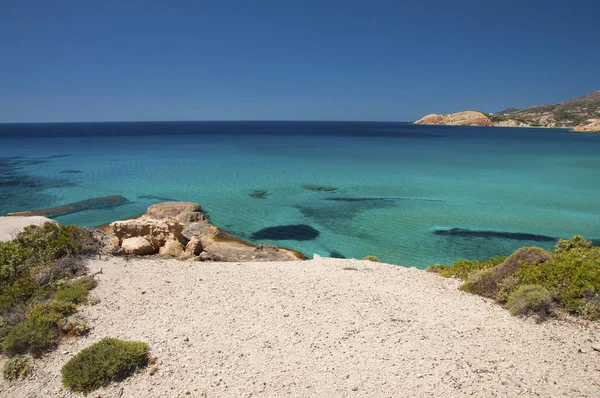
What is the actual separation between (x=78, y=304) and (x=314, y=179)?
105 ft

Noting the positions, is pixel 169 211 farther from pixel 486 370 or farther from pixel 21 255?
pixel 486 370

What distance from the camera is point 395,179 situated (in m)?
41.2

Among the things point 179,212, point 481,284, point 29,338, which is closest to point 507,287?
point 481,284

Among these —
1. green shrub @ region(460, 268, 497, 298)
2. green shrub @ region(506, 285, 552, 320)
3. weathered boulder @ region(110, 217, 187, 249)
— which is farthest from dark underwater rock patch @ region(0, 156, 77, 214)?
green shrub @ region(506, 285, 552, 320)

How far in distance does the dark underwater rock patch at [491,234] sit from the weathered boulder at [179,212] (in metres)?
15.2

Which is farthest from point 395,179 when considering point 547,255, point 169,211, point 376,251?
point 547,255

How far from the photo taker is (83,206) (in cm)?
2914

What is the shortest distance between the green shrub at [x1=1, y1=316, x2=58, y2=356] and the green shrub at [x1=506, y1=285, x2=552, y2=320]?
1167cm

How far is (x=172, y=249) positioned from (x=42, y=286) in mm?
5676

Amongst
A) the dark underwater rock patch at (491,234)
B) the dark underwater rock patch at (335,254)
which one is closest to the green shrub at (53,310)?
the dark underwater rock patch at (335,254)

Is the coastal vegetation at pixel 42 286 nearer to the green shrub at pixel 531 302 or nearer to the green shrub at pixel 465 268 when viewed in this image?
the green shrub at pixel 531 302

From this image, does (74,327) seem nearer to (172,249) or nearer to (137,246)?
(137,246)

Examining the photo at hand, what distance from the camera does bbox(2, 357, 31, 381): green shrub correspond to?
7477mm

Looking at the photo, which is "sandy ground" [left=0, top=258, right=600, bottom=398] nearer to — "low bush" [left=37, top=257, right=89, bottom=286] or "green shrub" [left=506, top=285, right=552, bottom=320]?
"green shrub" [left=506, top=285, right=552, bottom=320]
